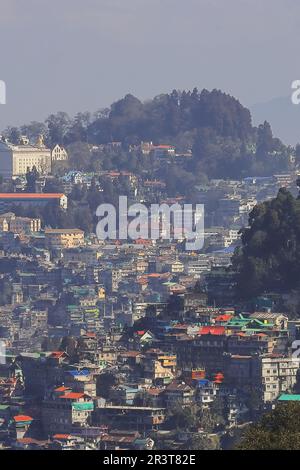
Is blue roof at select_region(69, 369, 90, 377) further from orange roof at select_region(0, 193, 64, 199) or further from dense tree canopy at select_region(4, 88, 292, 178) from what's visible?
dense tree canopy at select_region(4, 88, 292, 178)

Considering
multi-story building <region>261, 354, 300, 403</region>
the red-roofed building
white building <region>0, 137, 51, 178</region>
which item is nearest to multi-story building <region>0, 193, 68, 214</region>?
white building <region>0, 137, 51, 178</region>

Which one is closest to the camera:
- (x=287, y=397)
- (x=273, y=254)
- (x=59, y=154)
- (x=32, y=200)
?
(x=287, y=397)

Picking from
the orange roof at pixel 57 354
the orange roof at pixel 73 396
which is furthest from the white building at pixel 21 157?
the orange roof at pixel 73 396

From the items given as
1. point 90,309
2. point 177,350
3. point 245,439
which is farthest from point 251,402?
point 90,309

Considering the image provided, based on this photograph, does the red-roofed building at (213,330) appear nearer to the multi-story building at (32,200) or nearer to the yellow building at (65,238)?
the yellow building at (65,238)

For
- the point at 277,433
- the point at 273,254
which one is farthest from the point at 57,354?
the point at 277,433

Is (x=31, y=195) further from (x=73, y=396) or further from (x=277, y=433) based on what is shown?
(x=277, y=433)

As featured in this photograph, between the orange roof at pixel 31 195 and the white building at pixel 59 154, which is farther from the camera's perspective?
the white building at pixel 59 154

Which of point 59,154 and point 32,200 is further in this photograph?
point 59,154
